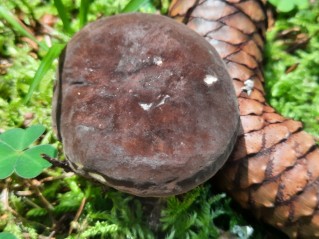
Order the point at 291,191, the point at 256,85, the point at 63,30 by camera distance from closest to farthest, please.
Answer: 1. the point at 291,191
2. the point at 256,85
3. the point at 63,30

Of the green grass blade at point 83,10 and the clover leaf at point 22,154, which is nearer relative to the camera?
the clover leaf at point 22,154

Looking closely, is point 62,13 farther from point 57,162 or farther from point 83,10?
point 57,162

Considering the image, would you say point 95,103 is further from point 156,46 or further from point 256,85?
point 256,85

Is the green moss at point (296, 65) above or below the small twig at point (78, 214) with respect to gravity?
above

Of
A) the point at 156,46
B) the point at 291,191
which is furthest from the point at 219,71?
the point at 291,191

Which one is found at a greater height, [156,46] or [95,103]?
[156,46]

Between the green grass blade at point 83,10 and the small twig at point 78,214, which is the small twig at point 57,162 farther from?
the green grass blade at point 83,10

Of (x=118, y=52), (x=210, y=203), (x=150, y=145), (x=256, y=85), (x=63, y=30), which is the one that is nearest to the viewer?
(x=150, y=145)

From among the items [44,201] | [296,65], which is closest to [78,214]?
[44,201]

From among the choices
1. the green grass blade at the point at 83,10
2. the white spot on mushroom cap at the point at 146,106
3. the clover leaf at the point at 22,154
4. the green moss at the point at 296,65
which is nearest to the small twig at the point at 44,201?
the clover leaf at the point at 22,154
